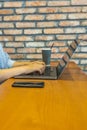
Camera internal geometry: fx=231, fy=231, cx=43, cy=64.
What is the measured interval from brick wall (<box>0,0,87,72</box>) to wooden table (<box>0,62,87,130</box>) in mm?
1185

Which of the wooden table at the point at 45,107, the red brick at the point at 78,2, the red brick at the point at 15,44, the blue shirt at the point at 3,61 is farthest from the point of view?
the red brick at the point at 15,44

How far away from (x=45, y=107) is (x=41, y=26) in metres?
1.57

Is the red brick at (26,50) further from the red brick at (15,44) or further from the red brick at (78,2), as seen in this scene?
the red brick at (78,2)

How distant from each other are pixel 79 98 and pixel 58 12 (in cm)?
149

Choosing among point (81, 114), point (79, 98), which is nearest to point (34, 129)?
point (81, 114)

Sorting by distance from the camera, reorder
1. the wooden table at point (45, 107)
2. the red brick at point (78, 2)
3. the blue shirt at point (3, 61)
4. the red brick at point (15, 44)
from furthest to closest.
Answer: the red brick at point (15, 44), the red brick at point (78, 2), the blue shirt at point (3, 61), the wooden table at point (45, 107)

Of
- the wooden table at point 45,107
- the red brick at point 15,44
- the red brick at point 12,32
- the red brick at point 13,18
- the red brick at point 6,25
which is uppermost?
the red brick at point 13,18

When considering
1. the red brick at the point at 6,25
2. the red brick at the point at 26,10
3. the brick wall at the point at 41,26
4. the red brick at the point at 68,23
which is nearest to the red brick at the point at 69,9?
the brick wall at the point at 41,26

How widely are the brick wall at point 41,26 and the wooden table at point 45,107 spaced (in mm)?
1185

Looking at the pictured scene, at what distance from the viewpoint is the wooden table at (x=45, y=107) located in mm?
664

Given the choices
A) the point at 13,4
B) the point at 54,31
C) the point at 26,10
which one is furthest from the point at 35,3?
the point at 54,31

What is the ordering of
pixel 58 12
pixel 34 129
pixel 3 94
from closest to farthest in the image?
pixel 34 129, pixel 3 94, pixel 58 12

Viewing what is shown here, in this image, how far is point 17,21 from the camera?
230cm

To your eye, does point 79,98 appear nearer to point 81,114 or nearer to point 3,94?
point 81,114
